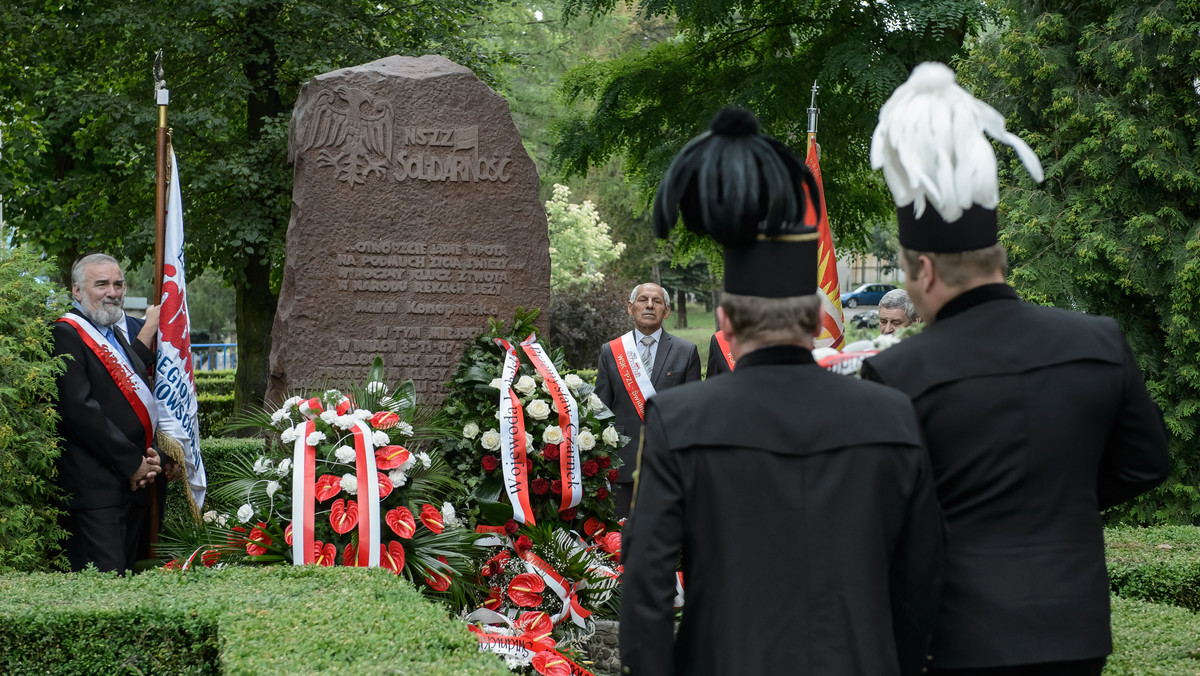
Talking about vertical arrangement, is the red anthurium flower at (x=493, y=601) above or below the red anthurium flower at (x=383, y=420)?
below

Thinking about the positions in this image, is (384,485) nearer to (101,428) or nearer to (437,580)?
(437,580)

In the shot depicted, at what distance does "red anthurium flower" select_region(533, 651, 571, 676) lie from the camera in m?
4.79

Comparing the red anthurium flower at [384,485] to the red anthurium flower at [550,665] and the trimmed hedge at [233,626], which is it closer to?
the trimmed hedge at [233,626]

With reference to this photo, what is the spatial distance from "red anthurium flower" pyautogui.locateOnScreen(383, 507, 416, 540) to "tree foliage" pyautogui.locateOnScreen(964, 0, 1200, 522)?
4.86 meters

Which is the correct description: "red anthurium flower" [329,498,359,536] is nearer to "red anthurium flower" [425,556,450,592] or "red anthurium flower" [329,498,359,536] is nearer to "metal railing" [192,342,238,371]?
"red anthurium flower" [425,556,450,592]

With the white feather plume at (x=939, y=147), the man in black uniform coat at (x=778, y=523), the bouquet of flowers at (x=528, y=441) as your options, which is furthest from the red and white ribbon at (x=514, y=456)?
the white feather plume at (x=939, y=147)

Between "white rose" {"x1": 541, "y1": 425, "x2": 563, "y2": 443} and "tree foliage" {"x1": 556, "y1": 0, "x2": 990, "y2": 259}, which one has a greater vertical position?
"tree foliage" {"x1": 556, "y1": 0, "x2": 990, "y2": 259}

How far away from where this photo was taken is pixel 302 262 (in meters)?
6.20

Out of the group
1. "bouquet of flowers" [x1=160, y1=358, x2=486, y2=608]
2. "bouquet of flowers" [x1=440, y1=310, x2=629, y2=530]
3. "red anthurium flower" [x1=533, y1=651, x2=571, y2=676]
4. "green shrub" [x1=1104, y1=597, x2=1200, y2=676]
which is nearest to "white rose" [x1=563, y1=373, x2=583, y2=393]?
"bouquet of flowers" [x1=440, y1=310, x2=629, y2=530]

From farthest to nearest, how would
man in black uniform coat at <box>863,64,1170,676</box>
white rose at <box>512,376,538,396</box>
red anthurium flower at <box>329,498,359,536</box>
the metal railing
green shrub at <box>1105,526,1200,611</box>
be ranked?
the metal railing
white rose at <box>512,376,538,396</box>
green shrub at <box>1105,526,1200,611</box>
red anthurium flower at <box>329,498,359,536</box>
man in black uniform coat at <box>863,64,1170,676</box>

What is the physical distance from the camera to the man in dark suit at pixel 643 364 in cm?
723

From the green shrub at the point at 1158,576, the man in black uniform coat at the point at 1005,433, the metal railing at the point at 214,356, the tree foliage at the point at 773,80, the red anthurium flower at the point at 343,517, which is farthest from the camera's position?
the metal railing at the point at 214,356

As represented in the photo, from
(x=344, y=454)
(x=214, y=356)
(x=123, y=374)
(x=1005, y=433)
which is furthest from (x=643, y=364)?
(x=214, y=356)

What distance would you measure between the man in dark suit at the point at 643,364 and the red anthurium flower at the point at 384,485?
2.36m
